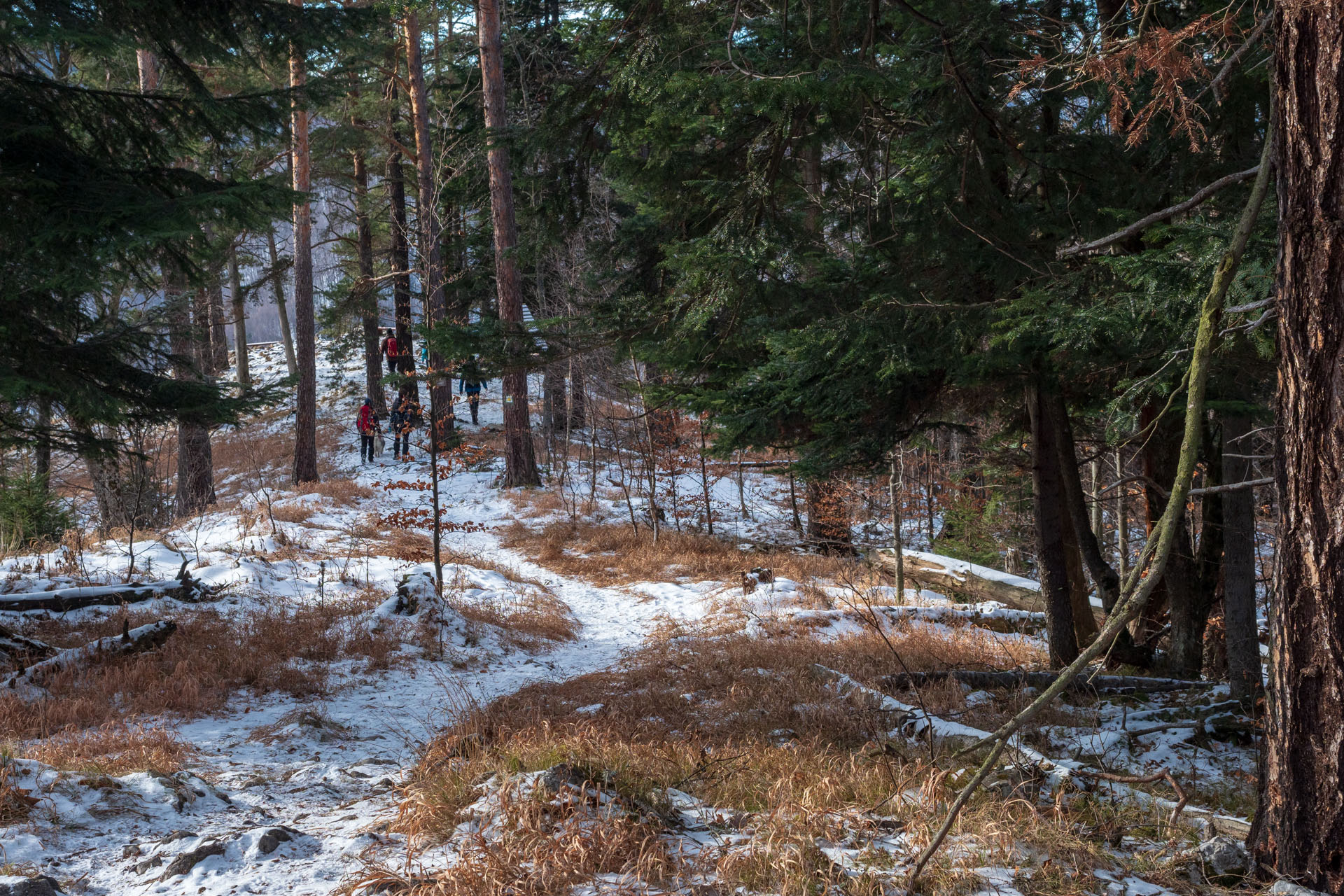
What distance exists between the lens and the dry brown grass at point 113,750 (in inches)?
171

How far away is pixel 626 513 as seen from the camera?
56.2 ft

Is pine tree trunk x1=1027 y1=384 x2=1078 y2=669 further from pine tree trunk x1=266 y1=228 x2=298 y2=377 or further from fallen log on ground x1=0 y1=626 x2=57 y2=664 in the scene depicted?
pine tree trunk x1=266 y1=228 x2=298 y2=377

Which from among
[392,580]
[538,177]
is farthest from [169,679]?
[538,177]

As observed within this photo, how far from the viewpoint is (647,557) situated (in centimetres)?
1348

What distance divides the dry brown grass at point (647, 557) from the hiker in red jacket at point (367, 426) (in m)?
6.98

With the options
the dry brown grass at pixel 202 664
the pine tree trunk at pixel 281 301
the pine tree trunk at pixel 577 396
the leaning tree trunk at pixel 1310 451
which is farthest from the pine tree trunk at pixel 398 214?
the leaning tree trunk at pixel 1310 451

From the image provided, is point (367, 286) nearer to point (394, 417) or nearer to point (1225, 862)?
point (394, 417)

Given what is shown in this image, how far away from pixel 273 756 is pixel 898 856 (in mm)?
4043

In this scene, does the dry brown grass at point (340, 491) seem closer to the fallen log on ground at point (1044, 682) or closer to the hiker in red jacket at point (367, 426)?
the hiker in red jacket at point (367, 426)

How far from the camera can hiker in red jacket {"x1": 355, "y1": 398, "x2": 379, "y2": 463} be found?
20.2 m

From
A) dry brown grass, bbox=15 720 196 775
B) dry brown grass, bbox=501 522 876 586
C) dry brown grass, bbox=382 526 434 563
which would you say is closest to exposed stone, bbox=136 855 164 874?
dry brown grass, bbox=15 720 196 775

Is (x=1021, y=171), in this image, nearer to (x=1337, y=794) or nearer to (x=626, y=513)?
(x=1337, y=794)

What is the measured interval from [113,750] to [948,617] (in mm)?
8840

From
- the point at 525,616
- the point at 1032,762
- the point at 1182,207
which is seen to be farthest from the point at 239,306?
the point at 1182,207
